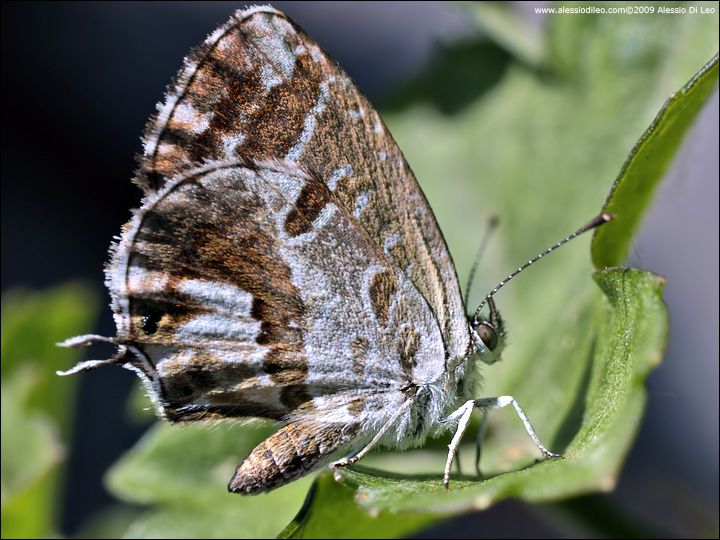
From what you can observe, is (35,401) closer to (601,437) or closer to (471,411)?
(471,411)

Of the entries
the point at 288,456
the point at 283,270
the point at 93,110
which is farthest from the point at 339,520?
the point at 93,110

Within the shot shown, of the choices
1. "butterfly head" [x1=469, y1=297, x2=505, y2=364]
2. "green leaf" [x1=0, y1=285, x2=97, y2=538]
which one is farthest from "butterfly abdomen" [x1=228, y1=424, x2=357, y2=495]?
"green leaf" [x1=0, y1=285, x2=97, y2=538]

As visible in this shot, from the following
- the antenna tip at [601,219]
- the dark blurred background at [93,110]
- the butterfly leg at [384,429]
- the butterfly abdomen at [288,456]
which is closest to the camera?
the antenna tip at [601,219]

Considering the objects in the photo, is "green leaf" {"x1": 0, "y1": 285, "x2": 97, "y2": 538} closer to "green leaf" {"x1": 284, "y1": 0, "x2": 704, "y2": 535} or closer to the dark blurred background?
"green leaf" {"x1": 284, "y1": 0, "x2": 704, "y2": 535}

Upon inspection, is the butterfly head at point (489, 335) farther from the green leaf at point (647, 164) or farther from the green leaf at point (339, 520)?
the green leaf at point (339, 520)

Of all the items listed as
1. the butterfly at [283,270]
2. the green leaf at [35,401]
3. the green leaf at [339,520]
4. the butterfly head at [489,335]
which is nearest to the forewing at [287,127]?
the butterfly at [283,270]
